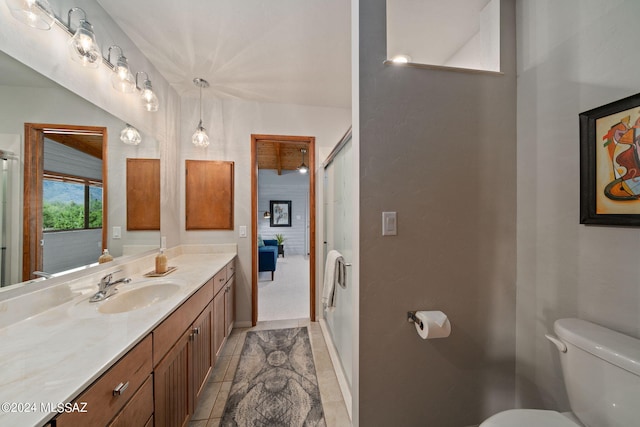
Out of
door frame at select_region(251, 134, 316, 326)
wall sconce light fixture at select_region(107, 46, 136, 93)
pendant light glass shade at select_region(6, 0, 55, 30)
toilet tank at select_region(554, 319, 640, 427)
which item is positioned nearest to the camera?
toilet tank at select_region(554, 319, 640, 427)

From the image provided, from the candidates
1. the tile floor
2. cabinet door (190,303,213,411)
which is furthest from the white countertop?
the tile floor

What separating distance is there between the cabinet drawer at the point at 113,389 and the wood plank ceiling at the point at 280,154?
3.37 meters

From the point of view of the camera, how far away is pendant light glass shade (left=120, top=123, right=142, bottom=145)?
156cm

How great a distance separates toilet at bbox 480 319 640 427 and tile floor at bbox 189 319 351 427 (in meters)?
0.96

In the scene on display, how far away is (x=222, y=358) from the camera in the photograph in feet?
6.31

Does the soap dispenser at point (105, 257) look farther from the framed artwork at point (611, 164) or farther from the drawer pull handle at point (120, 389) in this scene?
the framed artwork at point (611, 164)

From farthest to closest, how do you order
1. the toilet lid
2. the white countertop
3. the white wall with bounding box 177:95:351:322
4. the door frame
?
the door frame → the white wall with bounding box 177:95:351:322 → the toilet lid → the white countertop

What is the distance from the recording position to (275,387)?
5.27 feet

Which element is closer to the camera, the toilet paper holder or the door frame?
the toilet paper holder

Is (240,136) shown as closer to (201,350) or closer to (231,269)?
(231,269)

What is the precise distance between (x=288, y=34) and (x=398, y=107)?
1.12 m

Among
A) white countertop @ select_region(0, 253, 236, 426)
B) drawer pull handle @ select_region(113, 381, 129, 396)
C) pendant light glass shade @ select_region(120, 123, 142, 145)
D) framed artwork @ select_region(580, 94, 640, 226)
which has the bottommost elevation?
drawer pull handle @ select_region(113, 381, 129, 396)

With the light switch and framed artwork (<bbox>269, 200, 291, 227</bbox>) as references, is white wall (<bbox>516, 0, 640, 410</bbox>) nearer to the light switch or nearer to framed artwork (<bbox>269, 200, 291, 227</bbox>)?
the light switch

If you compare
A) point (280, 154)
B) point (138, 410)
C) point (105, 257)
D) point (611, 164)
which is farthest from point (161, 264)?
point (280, 154)
